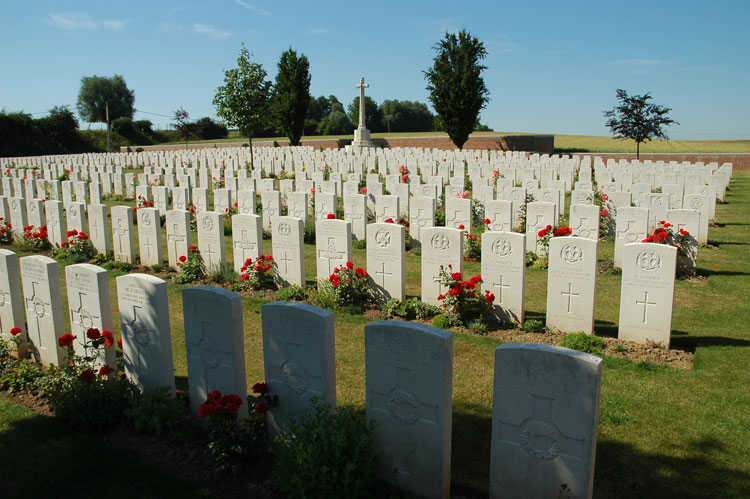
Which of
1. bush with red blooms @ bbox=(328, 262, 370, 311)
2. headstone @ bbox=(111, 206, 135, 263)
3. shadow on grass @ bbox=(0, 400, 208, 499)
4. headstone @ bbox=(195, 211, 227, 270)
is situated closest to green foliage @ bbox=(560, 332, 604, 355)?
bush with red blooms @ bbox=(328, 262, 370, 311)

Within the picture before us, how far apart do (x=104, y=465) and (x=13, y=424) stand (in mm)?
1343

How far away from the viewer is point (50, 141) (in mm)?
52812

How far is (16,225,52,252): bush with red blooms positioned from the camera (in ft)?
39.8

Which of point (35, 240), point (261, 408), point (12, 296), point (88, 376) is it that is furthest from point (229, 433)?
point (35, 240)

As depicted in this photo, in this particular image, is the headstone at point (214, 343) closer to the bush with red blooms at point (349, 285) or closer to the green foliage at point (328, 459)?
the green foliage at point (328, 459)

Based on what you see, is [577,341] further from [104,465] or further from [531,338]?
[104,465]

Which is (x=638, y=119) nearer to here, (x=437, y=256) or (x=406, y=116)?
(x=437, y=256)

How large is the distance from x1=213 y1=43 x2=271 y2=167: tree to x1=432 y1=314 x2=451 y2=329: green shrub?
661 inches

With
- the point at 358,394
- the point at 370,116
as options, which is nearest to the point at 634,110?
the point at 358,394

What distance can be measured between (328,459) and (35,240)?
37.2 ft

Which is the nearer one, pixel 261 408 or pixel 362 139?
pixel 261 408

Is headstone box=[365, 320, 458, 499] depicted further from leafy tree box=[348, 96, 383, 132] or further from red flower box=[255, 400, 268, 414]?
leafy tree box=[348, 96, 383, 132]

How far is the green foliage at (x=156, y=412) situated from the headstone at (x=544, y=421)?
2.77m

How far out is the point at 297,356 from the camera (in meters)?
4.33
